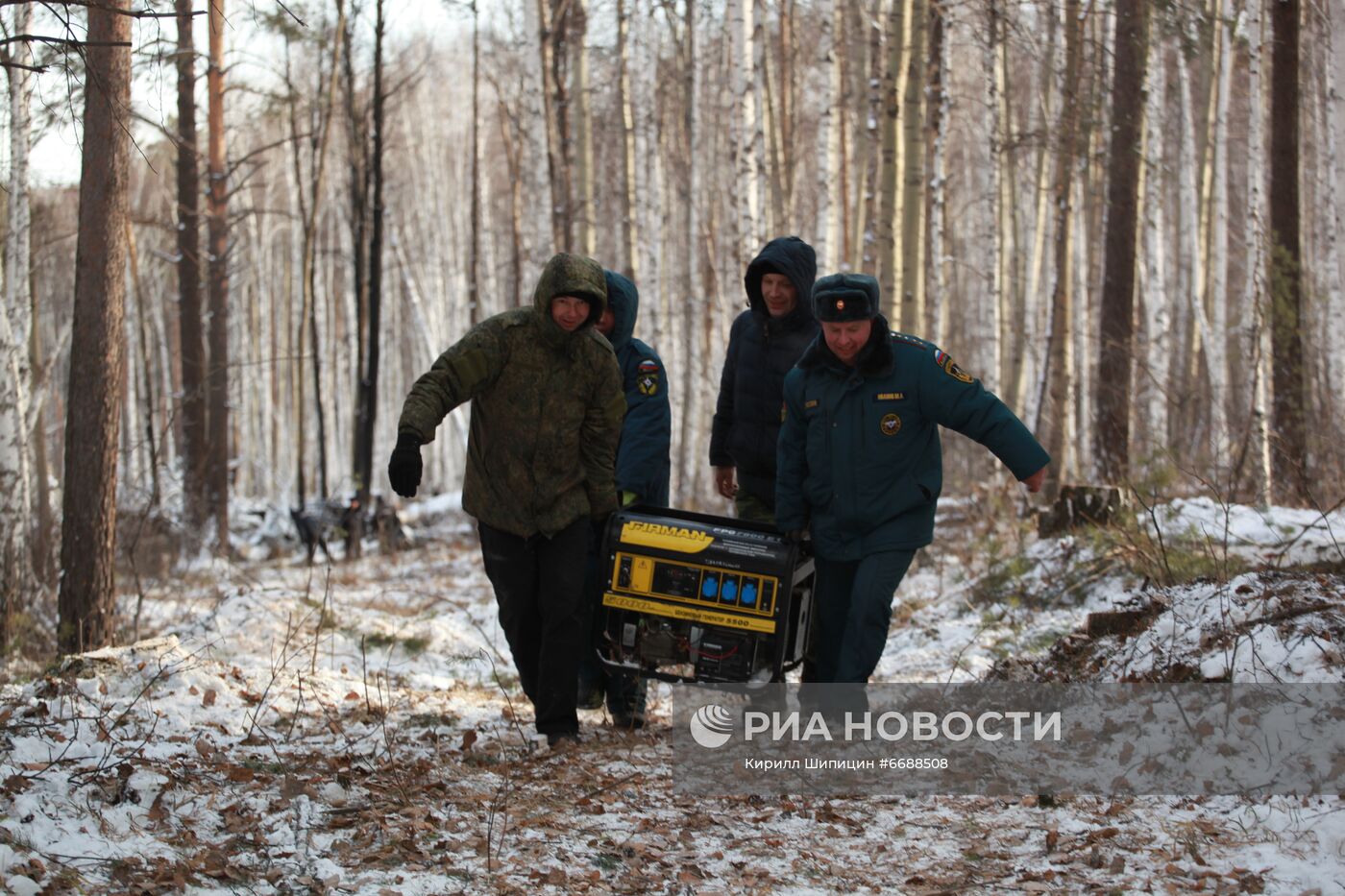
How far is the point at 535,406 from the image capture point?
5234mm

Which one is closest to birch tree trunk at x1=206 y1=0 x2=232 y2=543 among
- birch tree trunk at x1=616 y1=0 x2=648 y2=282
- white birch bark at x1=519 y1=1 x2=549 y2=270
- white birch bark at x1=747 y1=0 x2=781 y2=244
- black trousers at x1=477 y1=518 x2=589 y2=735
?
white birch bark at x1=519 y1=1 x2=549 y2=270

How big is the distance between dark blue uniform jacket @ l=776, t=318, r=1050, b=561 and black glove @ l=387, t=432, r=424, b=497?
1.67 m

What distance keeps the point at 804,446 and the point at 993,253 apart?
31.7ft

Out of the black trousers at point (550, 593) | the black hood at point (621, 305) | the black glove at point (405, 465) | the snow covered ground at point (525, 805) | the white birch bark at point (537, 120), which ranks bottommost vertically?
the snow covered ground at point (525, 805)

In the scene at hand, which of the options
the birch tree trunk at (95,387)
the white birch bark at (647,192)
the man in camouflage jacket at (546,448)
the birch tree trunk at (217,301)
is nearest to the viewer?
the man in camouflage jacket at (546,448)

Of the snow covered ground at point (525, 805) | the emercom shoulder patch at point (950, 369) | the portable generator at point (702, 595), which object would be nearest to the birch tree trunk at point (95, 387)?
the snow covered ground at point (525, 805)

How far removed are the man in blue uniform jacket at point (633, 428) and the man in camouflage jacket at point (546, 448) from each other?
0.38m

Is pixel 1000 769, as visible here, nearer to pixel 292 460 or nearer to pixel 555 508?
pixel 555 508

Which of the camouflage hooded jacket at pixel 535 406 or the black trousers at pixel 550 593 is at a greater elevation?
the camouflage hooded jacket at pixel 535 406

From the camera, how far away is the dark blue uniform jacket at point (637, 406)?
5883 millimetres

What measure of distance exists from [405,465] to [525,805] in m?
1.35

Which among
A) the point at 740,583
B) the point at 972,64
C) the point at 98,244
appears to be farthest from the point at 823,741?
the point at 972,64

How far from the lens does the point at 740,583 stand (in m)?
5.14

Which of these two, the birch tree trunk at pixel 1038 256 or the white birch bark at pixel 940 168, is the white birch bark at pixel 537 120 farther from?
the birch tree trunk at pixel 1038 256
